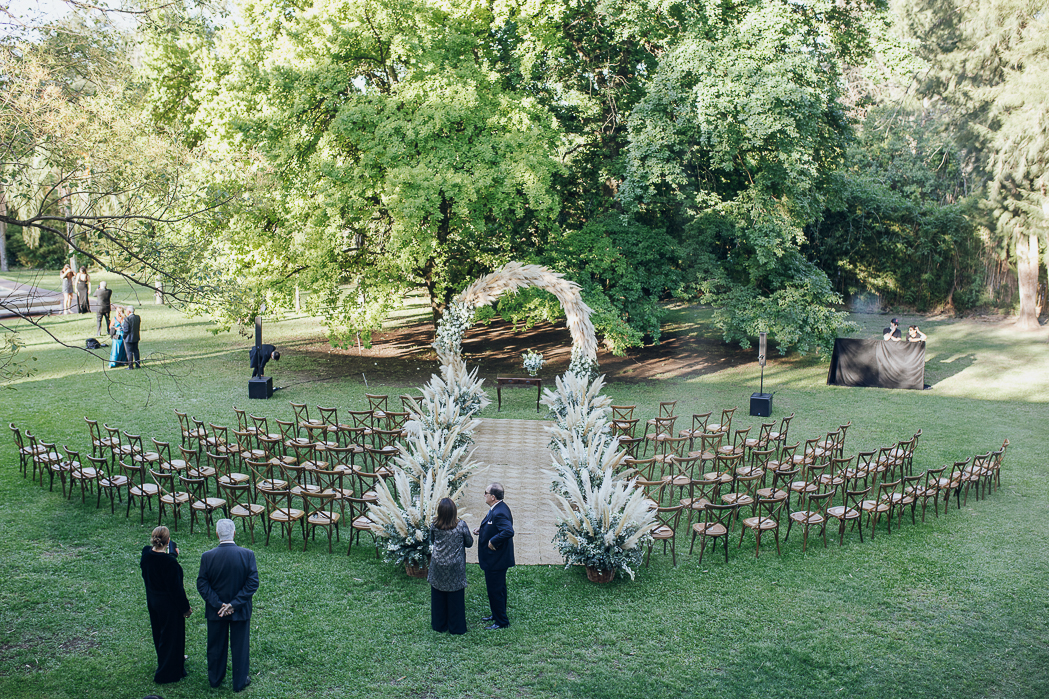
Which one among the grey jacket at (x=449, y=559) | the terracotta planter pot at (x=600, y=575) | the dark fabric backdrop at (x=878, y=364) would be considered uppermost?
the dark fabric backdrop at (x=878, y=364)

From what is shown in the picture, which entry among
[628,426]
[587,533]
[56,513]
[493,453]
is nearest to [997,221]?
[628,426]

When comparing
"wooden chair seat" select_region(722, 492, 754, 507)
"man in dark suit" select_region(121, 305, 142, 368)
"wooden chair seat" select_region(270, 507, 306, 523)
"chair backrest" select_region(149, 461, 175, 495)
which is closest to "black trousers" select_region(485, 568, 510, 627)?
"wooden chair seat" select_region(270, 507, 306, 523)

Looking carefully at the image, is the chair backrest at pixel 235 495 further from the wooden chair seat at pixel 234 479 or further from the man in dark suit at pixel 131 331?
the man in dark suit at pixel 131 331

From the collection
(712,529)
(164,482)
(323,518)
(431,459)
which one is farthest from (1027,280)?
(164,482)

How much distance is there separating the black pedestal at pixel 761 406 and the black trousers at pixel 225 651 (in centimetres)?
1371

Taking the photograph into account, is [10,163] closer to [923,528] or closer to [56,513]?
[56,513]

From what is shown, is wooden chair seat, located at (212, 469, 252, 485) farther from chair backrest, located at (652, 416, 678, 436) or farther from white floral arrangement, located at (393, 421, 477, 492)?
chair backrest, located at (652, 416, 678, 436)

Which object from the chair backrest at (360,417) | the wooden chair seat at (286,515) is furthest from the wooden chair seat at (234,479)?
the chair backrest at (360,417)

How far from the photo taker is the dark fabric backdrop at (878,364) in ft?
66.6

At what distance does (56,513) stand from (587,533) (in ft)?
26.3

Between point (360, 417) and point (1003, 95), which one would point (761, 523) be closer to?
point (360, 417)

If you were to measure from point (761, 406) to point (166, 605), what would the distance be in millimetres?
14208

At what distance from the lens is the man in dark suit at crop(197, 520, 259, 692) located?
6.76m

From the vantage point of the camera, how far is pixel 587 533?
916 cm
